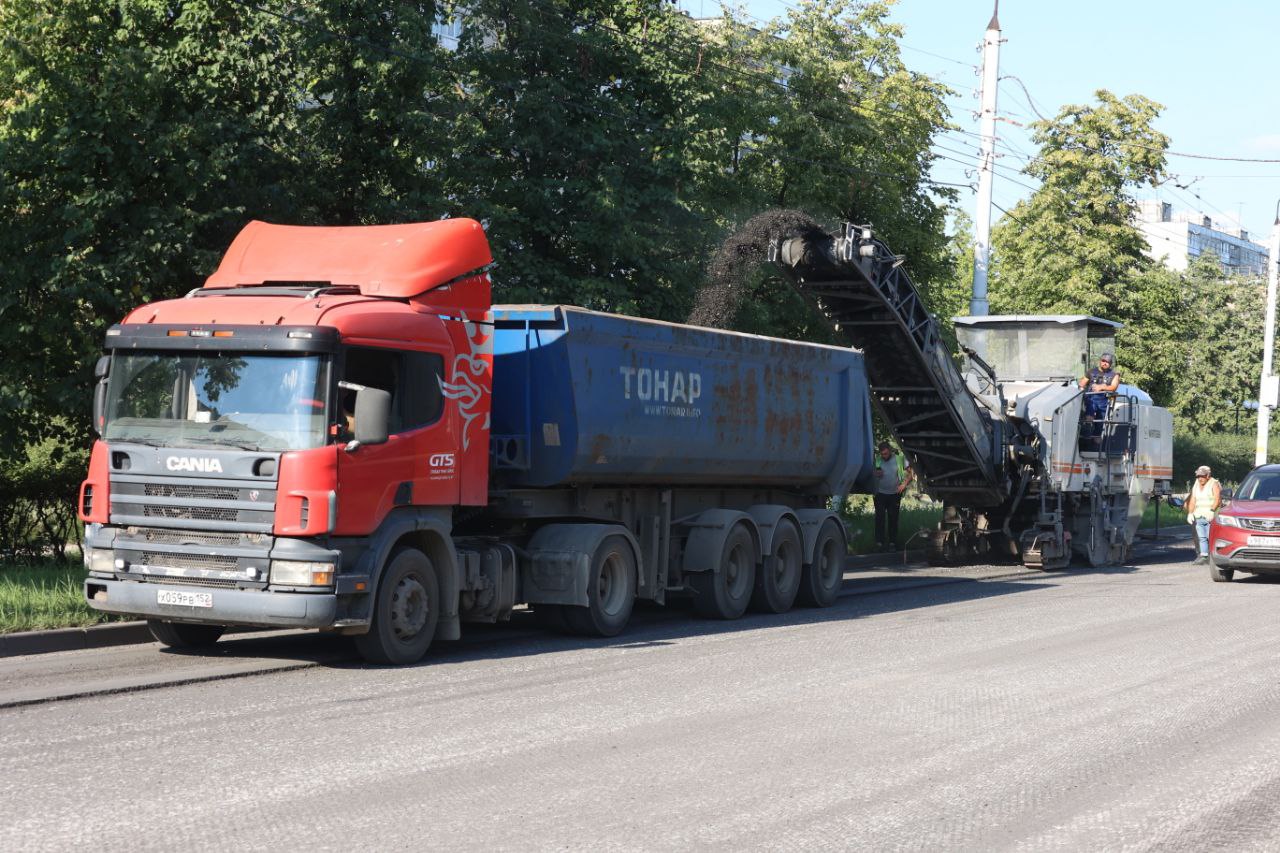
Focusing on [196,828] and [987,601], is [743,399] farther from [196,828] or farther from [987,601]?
[196,828]

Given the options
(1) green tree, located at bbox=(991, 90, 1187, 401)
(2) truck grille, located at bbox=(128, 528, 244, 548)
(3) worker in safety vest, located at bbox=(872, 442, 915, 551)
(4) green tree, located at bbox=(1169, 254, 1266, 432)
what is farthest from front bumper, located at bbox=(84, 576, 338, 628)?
(4) green tree, located at bbox=(1169, 254, 1266, 432)

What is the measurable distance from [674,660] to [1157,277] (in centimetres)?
3775

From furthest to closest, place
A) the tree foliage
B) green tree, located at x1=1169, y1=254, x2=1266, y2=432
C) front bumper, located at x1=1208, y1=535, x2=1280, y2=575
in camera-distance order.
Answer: green tree, located at x1=1169, y1=254, x2=1266, y2=432 < front bumper, located at x1=1208, y1=535, x2=1280, y2=575 < the tree foliage

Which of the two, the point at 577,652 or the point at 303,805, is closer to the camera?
the point at 303,805

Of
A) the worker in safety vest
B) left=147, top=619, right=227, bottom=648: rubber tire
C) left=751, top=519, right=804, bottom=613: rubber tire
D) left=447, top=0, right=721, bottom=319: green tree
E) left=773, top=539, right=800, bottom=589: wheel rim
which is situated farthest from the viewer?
the worker in safety vest

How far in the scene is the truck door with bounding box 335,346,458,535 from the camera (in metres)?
11.1

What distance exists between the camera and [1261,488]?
2225 centimetres

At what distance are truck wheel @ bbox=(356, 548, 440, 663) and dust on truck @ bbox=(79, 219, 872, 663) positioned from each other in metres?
0.02

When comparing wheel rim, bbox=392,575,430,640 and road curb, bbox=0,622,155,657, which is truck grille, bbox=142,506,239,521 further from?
road curb, bbox=0,622,155,657

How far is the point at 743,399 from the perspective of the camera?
1595 cm

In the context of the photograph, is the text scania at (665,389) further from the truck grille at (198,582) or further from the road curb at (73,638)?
the road curb at (73,638)

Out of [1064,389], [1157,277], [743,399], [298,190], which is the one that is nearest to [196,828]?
[743,399]

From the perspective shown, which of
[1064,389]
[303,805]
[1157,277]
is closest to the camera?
[303,805]

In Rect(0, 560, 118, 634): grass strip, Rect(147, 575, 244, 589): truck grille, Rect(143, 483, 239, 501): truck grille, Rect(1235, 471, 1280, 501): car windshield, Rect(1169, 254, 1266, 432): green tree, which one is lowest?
Rect(0, 560, 118, 634): grass strip
